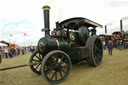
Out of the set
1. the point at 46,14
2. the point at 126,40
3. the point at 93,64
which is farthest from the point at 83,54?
the point at 126,40

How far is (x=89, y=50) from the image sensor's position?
4566 mm

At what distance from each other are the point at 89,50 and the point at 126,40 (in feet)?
40.4

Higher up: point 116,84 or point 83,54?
point 83,54

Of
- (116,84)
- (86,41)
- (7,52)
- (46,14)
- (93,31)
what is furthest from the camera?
(7,52)

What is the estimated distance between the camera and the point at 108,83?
2.98 meters

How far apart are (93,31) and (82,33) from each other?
1.18m

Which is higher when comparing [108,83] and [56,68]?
[56,68]

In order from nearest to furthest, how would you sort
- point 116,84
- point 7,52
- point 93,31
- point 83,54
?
point 116,84 → point 83,54 → point 93,31 → point 7,52

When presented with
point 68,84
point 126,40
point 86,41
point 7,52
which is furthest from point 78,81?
point 126,40

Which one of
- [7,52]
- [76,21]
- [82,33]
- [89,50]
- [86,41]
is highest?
[76,21]

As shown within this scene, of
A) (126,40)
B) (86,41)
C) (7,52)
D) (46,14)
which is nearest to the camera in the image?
(46,14)

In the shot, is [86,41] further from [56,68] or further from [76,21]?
[56,68]

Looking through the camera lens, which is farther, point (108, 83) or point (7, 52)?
point (7, 52)

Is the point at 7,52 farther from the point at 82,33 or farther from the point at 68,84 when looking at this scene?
the point at 68,84
